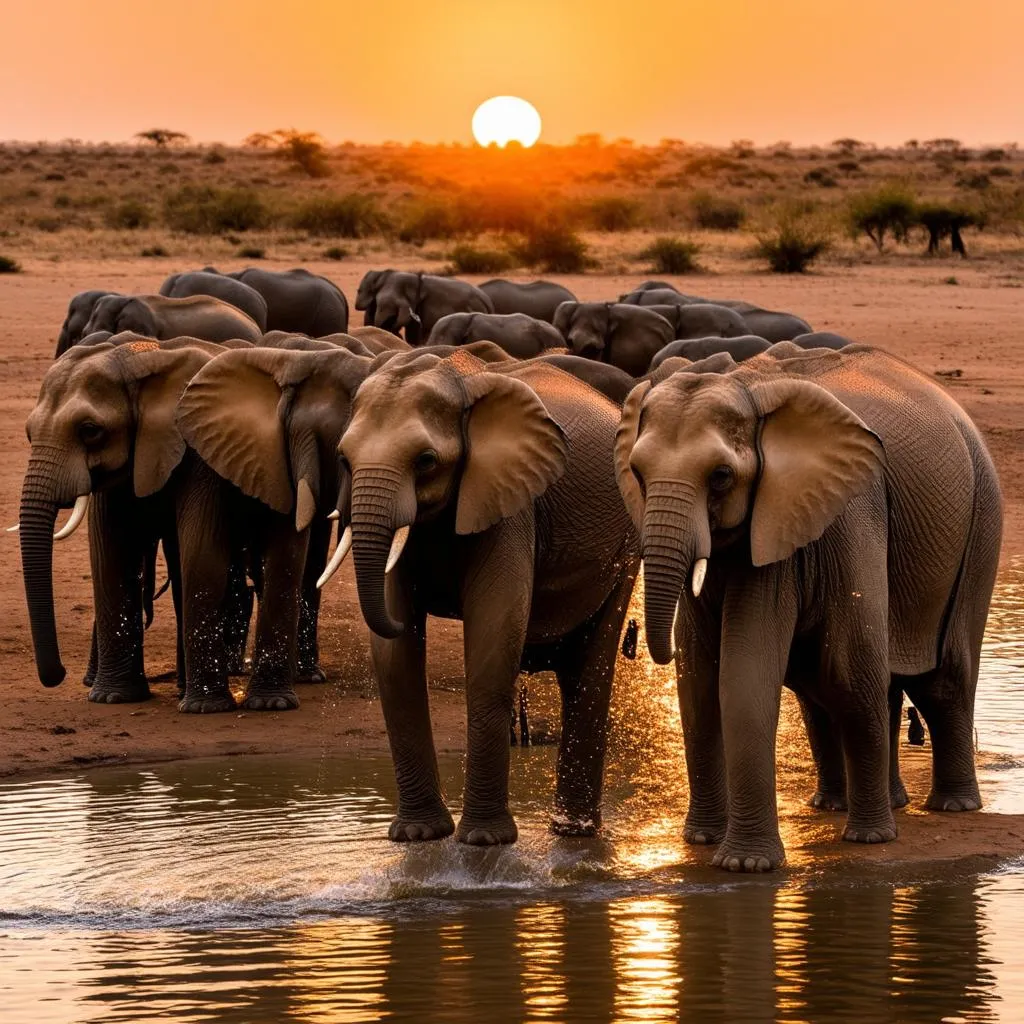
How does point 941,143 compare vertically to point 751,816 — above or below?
above

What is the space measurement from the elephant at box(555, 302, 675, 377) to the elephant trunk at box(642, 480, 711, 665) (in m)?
11.0

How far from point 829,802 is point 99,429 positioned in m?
3.39

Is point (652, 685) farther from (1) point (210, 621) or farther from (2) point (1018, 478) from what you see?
(2) point (1018, 478)

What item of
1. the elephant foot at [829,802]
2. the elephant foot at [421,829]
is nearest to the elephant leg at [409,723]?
the elephant foot at [421,829]

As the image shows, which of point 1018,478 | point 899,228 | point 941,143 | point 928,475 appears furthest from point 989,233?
point 941,143

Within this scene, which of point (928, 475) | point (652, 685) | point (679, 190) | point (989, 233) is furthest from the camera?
point (679, 190)

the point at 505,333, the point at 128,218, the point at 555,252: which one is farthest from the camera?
the point at 128,218

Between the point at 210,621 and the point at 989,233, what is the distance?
34280 mm

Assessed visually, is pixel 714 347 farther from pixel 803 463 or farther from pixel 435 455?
pixel 435 455

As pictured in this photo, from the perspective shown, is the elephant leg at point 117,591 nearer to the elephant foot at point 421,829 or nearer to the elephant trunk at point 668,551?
the elephant foot at point 421,829

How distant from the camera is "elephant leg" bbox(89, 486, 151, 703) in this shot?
932 cm

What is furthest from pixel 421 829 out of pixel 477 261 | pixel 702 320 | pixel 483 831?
pixel 477 261

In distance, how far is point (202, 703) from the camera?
9203 mm

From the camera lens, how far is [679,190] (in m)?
61.5
